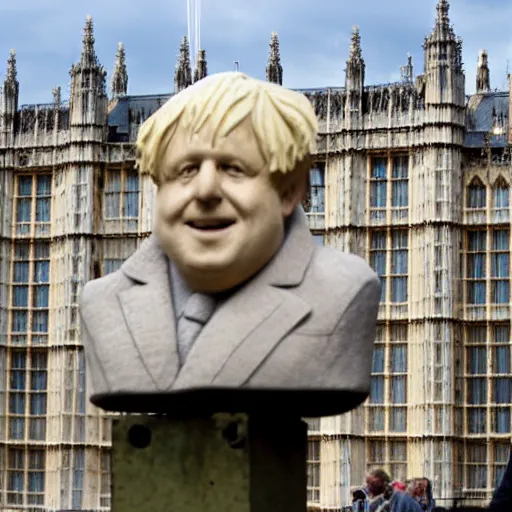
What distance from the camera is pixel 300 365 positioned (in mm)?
6496

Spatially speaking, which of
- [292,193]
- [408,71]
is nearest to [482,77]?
[408,71]

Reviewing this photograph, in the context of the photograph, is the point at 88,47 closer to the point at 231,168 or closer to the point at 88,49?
the point at 88,49

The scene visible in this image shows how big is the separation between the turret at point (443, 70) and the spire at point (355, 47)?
5.43 feet

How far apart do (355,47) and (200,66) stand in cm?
395

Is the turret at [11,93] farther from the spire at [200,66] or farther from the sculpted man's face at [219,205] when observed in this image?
the sculpted man's face at [219,205]

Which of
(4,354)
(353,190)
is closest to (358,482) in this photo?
(353,190)

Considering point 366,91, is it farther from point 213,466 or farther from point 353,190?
point 213,466

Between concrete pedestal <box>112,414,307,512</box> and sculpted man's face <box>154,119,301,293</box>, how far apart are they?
2.16 feet

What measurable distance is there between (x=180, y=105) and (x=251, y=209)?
0.52m

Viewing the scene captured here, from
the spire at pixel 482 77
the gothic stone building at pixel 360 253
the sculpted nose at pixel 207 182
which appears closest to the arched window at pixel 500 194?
the gothic stone building at pixel 360 253

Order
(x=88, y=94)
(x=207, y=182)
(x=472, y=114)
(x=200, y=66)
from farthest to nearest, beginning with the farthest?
(x=200, y=66) < (x=472, y=114) < (x=88, y=94) < (x=207, y=182)

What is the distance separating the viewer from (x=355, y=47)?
118ft

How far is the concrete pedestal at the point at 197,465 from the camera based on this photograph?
6.12 meters

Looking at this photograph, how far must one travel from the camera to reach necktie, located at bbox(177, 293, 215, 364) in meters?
6.63
